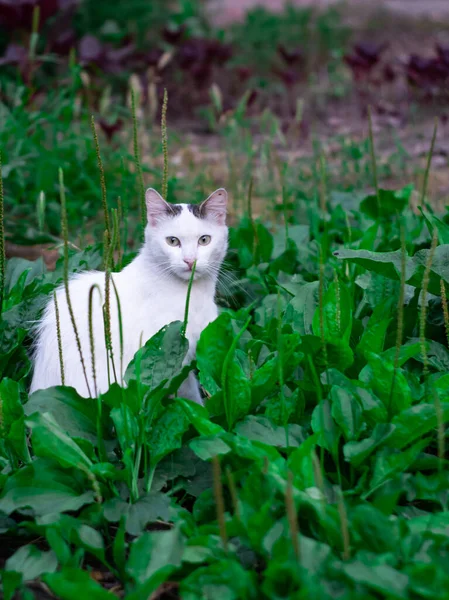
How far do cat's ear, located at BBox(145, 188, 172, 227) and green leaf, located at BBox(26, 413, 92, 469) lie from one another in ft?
3.34

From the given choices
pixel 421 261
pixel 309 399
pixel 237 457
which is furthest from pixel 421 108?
pixel 237 457

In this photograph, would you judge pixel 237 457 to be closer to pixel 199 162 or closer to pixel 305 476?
pixel 305 476

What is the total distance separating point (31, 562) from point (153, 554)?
296 millimetres

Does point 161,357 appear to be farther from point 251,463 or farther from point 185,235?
point 185,235

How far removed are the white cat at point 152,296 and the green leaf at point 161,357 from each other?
21 centimetres

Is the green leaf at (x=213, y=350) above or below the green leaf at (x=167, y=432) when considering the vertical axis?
above

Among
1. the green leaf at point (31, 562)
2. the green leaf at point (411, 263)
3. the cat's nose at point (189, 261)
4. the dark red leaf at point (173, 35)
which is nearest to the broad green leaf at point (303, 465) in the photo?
the green leaf at point (31, 562)

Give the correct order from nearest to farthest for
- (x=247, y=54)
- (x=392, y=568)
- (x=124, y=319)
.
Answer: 1. (x=392, y=568)
2. (x=124, y=319)
3. (x=247, y=54)

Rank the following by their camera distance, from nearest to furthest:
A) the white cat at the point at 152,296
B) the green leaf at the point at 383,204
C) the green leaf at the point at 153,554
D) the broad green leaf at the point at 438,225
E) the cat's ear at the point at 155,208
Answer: the green leaf at the point at 153,554, the white cat at the point at 152,296, the broad green leaf at the point at 438,225, the cat's ear at the point at 155,208, the green leaf at the point at 383,204

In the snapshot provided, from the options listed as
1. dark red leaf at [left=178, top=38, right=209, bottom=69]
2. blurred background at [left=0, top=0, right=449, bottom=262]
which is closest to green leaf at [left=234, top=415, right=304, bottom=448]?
blurred background at [left=0, top=0, right=449, bottom=262]

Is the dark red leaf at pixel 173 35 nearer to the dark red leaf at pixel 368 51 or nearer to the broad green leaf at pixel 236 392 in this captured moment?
the dark red leaf at pixel 368 51

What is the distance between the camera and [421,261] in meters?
2.38

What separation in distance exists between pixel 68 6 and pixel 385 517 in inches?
187

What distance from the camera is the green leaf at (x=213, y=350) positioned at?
7.18ft
